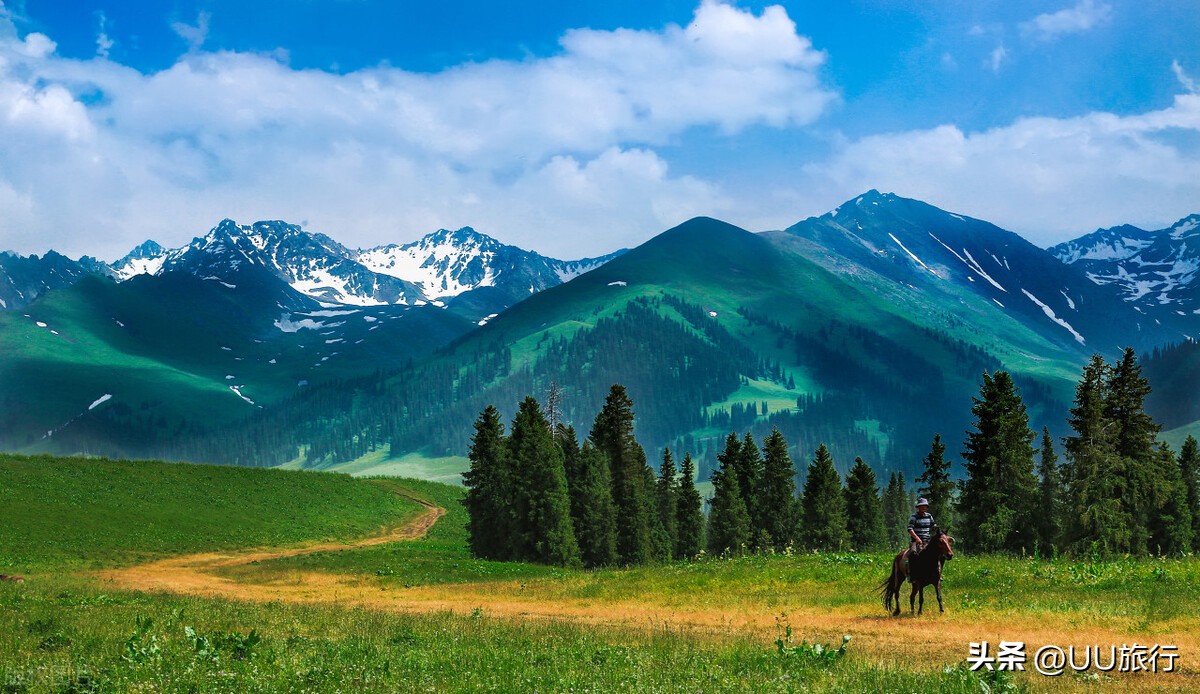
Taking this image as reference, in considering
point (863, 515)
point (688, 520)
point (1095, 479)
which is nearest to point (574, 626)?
point (1095, 479)

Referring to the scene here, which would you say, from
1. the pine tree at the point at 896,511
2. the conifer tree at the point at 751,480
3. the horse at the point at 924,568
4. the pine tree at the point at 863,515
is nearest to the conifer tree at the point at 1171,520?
the pine tree at the point at 863,515

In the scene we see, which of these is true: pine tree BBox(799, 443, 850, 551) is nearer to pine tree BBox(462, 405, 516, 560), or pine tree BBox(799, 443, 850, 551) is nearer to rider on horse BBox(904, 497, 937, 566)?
pine tree BBox(462, 405, 516, 560)

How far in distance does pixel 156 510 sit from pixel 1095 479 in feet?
298

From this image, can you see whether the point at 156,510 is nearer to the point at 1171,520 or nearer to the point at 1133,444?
the point at 1133,444

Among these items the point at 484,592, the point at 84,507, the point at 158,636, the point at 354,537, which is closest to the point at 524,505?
the point at 484,592

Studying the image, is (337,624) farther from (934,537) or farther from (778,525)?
(778,525)

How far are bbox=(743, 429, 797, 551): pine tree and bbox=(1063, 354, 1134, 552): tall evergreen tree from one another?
36.3m

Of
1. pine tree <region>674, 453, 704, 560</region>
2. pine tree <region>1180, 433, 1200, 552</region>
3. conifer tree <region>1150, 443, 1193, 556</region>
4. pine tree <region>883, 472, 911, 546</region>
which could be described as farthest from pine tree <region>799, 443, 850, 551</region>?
pine tree <region>883, 472, 911, 546</region>

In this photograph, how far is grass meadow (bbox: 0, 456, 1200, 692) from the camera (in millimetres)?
16250

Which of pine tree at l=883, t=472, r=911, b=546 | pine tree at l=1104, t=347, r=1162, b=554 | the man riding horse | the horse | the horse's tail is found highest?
pine tree at l=1104, t=347, r=1162, b=554

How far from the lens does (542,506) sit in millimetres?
74562

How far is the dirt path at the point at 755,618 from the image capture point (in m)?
22.0

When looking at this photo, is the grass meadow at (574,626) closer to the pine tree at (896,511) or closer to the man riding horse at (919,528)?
the man riding horse at (919,528)

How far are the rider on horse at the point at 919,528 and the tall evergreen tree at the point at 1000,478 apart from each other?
37.2m
